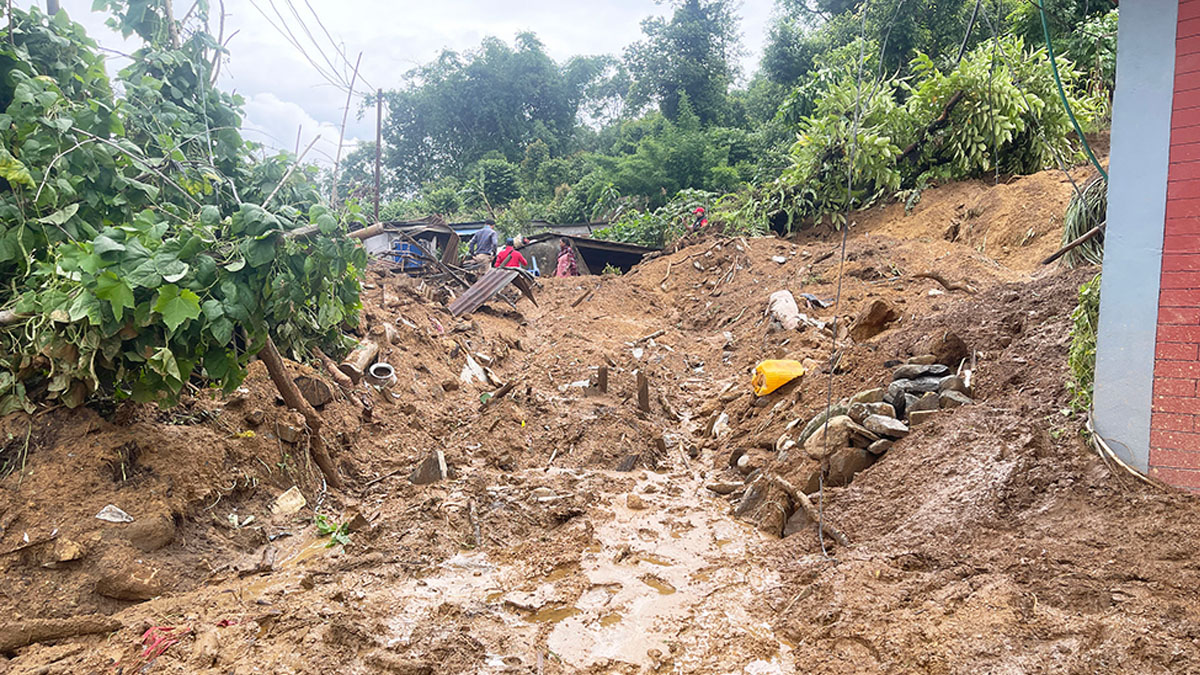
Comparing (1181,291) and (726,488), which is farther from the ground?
(1181,291)

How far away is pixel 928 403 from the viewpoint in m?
4.53

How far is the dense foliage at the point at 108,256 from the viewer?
322cm

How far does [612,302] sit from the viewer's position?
1261cm

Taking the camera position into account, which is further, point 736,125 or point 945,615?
point 736,125

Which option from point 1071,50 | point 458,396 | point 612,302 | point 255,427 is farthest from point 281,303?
point 1071,50

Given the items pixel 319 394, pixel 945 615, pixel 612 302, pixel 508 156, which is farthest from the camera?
pixel 508 156

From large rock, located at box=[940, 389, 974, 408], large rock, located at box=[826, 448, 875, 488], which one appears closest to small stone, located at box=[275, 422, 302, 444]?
large rock, located at box=[826, 448, 875, 488]

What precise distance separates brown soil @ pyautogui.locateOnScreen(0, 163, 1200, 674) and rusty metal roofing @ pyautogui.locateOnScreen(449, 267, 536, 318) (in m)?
4.11

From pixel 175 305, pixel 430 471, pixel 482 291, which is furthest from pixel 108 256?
pixel 482 291

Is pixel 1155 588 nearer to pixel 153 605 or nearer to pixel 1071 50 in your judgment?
pixel 153 605

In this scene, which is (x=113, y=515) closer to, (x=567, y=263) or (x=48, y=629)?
(x=48, y=629)

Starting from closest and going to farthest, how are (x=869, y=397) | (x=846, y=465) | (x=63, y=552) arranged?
(x=63, y=552) < (x=846, y=465) < (x=869, y=397)

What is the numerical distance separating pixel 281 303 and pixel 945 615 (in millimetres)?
3596

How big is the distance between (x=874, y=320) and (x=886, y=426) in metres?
2.47
